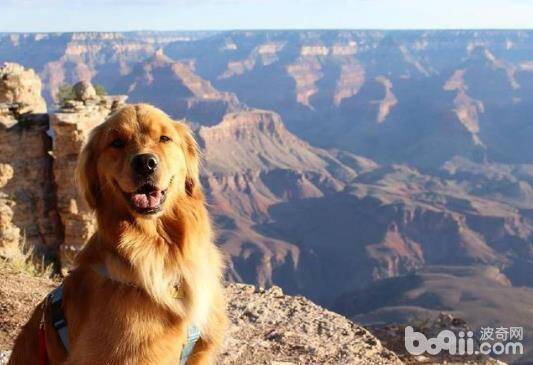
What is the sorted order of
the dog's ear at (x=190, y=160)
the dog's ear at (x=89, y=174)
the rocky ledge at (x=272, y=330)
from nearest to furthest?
the dog's ear at (x=89, y=174) < the dog's ear at (x=190, y=160) < the rocky ledge at (x=272, y=330)

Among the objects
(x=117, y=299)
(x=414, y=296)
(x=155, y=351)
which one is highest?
(x=117, y=299)

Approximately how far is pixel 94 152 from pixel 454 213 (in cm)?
10409

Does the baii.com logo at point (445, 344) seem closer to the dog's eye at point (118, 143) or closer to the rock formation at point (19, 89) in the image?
the dog's eye at point (118, 143)

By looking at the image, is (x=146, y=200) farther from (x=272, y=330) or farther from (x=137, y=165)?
(x=272, y=330)

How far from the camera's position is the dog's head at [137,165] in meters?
3.29

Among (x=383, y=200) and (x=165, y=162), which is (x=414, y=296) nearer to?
(x=383, y=200)

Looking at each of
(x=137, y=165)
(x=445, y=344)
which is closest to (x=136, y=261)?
(x=137, y=165)

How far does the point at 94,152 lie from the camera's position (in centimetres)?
359

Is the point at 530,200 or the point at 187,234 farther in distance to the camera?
the point at 530,200

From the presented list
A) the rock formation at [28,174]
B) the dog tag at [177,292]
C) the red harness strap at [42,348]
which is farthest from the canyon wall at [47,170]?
the dog tag at [177,292]

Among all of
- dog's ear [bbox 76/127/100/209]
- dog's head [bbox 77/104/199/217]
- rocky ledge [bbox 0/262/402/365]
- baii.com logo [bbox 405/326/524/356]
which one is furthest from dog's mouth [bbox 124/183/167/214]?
baii.com logo [bbox 405/326/524/356]

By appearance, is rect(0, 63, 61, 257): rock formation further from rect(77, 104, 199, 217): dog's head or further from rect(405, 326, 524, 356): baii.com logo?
rect(77, 104, 199, 217): dog's head

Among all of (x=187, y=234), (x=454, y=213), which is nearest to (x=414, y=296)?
(x=454, y=213)

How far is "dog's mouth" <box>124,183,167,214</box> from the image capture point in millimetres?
3271
